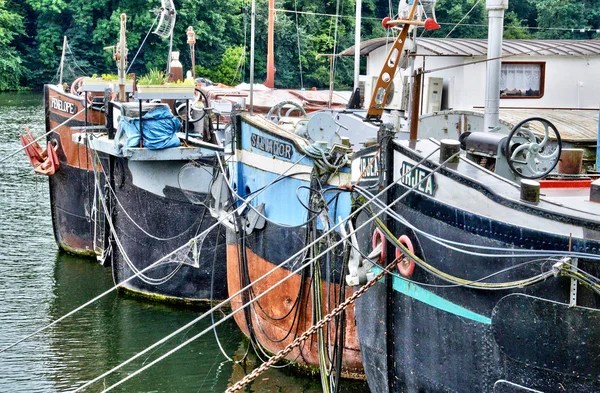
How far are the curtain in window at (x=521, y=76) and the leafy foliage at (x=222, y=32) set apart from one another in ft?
101

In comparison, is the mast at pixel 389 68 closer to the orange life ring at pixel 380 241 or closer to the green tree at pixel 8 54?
the orange life ring at pixel 380 241

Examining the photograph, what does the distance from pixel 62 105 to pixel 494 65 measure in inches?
367

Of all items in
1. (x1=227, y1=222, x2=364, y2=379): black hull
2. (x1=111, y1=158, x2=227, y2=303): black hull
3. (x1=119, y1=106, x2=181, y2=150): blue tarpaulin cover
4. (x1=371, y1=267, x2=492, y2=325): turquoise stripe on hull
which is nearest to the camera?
(x1=371, y1=267, x2=492, y2=325): turquoise stripe on hull

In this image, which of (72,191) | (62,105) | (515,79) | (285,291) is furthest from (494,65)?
(72,191)

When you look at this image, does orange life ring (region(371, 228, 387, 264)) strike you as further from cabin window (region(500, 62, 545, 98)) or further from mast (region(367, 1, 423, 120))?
cabin window (region(500, 62, 545, 98))

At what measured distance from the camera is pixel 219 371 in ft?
41.8

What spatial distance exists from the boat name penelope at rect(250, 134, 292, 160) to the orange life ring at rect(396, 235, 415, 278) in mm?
3098

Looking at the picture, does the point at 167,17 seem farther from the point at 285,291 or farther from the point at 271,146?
the point at 285,291

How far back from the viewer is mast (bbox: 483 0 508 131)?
1160cm

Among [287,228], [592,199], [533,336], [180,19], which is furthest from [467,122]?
[180,19]

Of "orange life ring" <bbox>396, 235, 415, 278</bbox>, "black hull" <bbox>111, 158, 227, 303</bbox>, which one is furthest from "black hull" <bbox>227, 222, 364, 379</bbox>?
"orange life ring" <bbox>396, 235, 415, 278</bbox>

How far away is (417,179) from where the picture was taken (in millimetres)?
8078

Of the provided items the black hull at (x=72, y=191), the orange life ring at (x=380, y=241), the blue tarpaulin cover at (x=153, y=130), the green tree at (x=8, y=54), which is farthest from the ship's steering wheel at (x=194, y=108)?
the green tree at (x=8, y=54)

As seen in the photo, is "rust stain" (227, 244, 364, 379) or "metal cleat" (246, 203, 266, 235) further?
"metal cleat" (246, 203, 266, 235)
